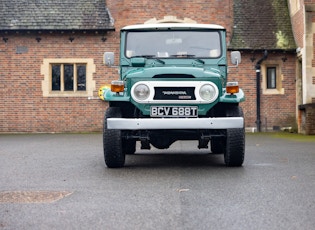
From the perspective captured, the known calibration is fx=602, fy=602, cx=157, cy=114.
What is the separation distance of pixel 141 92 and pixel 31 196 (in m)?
2.97

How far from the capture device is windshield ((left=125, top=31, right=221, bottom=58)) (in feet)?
33.2

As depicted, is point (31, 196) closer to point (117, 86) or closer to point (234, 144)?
point (117, 86)

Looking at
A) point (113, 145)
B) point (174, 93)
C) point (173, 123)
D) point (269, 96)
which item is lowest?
point (113, 145)

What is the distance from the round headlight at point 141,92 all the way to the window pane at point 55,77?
47.0 feet

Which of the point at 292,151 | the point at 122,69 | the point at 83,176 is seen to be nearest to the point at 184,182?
the point at 83,176

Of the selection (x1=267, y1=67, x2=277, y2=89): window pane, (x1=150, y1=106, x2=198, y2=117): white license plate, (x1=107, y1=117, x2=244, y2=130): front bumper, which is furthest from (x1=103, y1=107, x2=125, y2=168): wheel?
(x1=267, y1=67, x2=277, y2=89): window pane

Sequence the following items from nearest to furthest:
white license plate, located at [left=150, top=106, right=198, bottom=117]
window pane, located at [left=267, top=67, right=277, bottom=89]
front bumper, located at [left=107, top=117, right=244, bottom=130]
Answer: front bumper, located at [left=107, top=117, right=244, bottom=130]
white license plate, located at [left=150, top=106, right=198, bottom=117]
window pane, located at [left=267, top=67, right=277, bottom=89]

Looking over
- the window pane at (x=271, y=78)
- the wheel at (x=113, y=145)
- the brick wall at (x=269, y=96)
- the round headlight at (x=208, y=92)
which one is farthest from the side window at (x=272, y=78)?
the wheel at (x=113, y=145)

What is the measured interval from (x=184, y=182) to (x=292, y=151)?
→ 5.93 meters

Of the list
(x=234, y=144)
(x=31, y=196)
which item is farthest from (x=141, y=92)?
(x=31, y=196)

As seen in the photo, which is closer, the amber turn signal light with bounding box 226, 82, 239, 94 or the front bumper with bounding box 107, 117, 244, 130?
the front bumper with bounding box 107, 117, 244, 130

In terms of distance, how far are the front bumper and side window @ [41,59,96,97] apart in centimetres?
1412

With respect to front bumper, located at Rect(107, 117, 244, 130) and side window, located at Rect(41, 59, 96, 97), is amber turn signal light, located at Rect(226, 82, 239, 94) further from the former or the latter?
side window, located at Rect(41, 59, 96, 97)

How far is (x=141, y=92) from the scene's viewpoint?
8945mm
